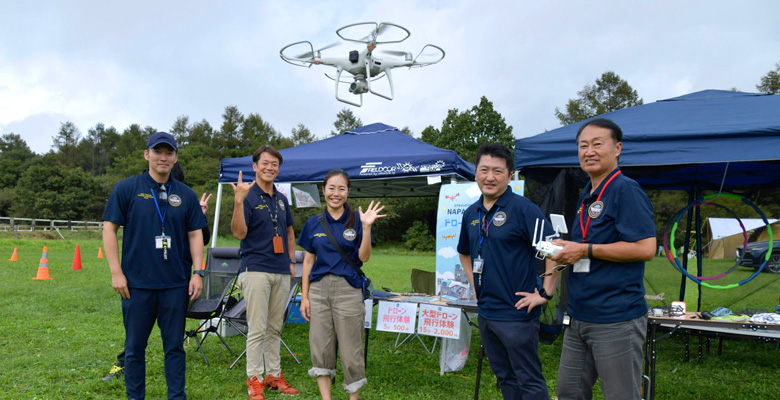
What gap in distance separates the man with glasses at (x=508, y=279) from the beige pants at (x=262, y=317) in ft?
5.91

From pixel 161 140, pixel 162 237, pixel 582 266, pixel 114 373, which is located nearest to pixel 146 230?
pixel 162 237

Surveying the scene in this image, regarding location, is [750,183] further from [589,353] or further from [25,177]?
[25,177]

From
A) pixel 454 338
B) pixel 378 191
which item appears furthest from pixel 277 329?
pixel 378 191

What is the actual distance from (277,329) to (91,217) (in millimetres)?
44966

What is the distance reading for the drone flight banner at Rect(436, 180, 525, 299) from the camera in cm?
452

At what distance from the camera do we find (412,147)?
5711 mm

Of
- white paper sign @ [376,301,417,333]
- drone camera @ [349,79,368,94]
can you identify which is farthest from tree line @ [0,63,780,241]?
white paper sign @ [376,301,417,333]

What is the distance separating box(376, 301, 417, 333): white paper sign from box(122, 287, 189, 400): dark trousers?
179 centimetres

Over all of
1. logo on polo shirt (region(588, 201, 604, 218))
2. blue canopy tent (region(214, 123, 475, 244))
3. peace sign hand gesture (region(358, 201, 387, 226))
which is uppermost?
blue canopy tent (region(214, 123, 475, 244))

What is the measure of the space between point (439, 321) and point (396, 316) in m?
0.39

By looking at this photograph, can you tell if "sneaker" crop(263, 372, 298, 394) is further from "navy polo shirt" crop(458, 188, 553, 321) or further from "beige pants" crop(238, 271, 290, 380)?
"navy polo shirt" crop(458, 188, 553, 321)

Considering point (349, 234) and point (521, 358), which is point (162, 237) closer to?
point (349, 234)

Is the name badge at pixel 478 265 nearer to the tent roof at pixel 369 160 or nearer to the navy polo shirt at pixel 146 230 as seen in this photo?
the navy polo shirt at pixel 146 230

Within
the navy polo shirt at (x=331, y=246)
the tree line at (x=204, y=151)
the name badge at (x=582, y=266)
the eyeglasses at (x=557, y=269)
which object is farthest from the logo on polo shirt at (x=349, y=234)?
the tree line at (x=204, y=151)
